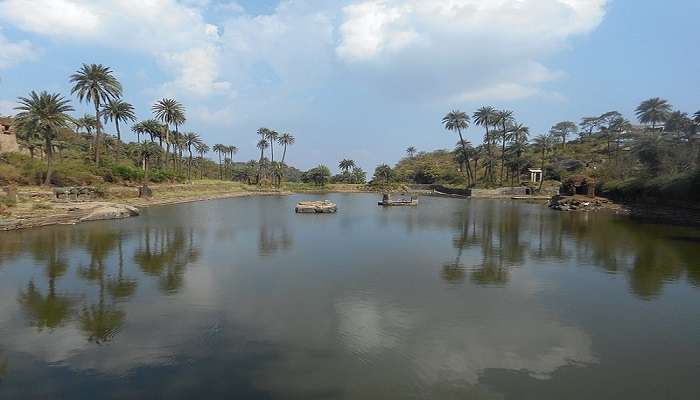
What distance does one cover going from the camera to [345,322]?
1127cm

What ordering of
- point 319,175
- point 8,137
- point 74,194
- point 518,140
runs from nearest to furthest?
point 74,194 < point 8,137 < point 518,140 < point 319,175

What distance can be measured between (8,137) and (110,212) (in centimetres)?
4621

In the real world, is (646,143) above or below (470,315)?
above

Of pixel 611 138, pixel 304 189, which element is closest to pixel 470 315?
pixel 304 189

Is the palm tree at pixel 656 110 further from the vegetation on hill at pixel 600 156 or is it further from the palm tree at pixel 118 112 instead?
the palm tree at pixel 118 112

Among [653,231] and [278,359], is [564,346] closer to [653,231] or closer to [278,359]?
[278,359]

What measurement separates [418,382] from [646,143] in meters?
58.6

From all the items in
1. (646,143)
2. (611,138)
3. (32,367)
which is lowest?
(32,367)

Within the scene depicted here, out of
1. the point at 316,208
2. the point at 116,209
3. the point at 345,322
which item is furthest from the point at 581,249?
the point at 116,209

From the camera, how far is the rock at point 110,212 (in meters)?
32.8

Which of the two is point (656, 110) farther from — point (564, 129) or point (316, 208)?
point (316, 208)

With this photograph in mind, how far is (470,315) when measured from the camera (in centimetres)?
1191

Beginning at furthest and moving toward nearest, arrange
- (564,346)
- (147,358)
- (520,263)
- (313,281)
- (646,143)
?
(646,143)
(520,263)
(313,281)
(564,346)
(147,358)

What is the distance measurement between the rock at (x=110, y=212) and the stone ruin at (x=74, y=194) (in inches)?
275
